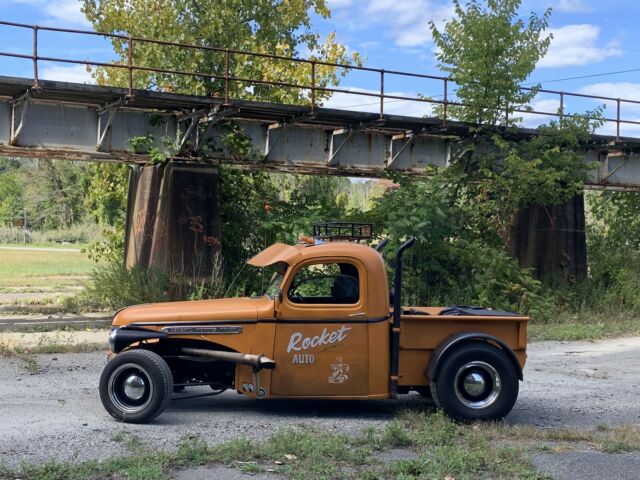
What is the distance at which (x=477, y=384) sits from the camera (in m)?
8.76

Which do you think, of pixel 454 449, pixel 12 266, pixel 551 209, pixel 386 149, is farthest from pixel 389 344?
pixel 12 266

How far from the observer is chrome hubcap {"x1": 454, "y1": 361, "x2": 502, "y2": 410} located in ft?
28.7

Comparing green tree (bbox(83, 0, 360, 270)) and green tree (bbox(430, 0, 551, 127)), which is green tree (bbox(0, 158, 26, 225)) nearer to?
green tree (bbox(83, 0, 360, 270))

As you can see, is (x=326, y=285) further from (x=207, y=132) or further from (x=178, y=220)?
(x=207, y=132)

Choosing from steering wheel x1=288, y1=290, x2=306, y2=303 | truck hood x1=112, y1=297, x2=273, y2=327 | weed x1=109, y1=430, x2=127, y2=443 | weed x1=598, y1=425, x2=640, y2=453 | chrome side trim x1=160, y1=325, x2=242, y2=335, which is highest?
steering wheel x1=288, y1=290, x2=306, y2=303

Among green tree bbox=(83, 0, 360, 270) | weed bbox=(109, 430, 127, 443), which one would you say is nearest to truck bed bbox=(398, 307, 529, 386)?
weed bbox=(109, 430, 127, 443)

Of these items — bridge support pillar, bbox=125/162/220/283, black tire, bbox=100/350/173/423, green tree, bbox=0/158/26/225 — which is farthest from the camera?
green tree, bbox=0/158/26/225

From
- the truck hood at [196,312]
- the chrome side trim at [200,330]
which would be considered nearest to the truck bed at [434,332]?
the truck hood at [196,312]

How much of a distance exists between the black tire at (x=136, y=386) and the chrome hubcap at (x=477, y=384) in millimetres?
3066

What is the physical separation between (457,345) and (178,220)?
11.0 m

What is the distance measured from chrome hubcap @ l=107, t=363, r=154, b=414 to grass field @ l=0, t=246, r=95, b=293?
40.1 feet

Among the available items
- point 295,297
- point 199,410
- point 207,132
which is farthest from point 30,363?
point 207,132

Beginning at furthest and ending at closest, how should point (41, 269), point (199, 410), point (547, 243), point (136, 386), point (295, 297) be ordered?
1. point (41, 269)
2. point (547, 243)
3. point (199, 410)
4. point (295, 297)
5. point (136, 386)

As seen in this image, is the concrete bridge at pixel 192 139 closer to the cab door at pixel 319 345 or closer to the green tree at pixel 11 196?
the cab door at pixel 319 345
